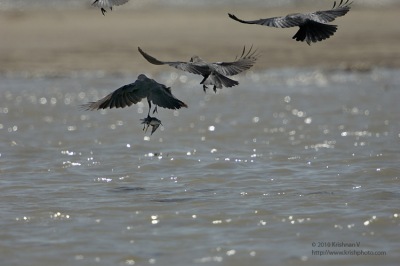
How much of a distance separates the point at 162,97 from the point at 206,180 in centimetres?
106

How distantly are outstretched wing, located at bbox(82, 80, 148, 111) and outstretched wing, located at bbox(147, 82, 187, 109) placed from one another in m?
0.07

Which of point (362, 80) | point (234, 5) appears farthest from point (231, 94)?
point (234, 5)

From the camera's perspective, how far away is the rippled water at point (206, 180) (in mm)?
5660

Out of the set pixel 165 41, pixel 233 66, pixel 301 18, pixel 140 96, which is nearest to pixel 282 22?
pixel 301 18

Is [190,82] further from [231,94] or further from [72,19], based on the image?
[72,19]

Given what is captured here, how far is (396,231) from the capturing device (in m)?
5.92

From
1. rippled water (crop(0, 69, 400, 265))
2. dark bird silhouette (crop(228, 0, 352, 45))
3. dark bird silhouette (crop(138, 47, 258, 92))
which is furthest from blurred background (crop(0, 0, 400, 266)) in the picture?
dark bird silhouette (crop(228, 0, 352, 45))

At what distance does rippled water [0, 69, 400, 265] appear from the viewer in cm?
566

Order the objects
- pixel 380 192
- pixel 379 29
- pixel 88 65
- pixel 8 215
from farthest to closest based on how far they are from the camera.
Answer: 1. pixel 379 29
2. pixel 88 65
3. pixel 380 192
4. pixel 8 215

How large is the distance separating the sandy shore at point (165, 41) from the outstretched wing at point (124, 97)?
27.1 ft

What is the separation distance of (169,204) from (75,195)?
0.84 meters

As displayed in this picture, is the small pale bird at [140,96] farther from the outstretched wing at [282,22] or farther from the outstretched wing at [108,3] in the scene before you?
the outstretched wing at [282,22]

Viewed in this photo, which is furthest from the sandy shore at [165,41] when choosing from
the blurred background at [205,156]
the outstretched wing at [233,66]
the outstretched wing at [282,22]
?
the outstretched wing at [282,22]

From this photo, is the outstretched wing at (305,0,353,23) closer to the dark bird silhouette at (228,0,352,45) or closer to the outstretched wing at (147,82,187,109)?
the dark bird silhouette at (228,0,352,45)
